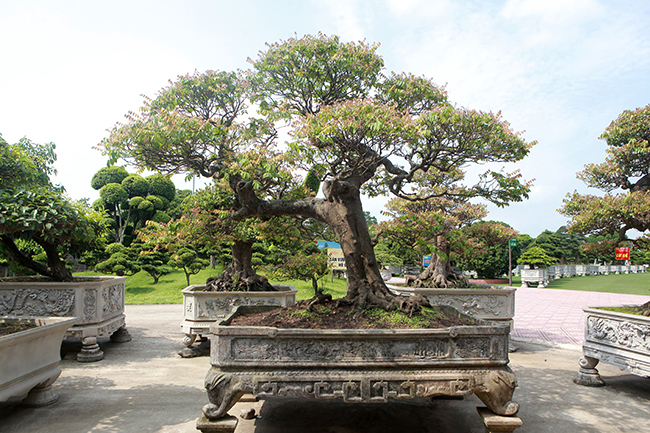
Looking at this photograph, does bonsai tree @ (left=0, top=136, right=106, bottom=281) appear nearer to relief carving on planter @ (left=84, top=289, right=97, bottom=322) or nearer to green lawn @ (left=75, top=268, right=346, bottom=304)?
relief carving on planter @ (left=84, top=289, right=97, bottom=322)

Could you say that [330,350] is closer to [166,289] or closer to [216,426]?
[216,426]

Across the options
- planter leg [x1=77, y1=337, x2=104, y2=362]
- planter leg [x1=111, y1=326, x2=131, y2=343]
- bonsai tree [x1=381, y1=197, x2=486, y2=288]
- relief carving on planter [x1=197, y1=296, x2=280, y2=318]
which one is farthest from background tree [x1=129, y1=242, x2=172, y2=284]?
bonsai tree [x1=381, y1=197, x2=486, y2=288]

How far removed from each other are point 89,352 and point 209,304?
1461mm

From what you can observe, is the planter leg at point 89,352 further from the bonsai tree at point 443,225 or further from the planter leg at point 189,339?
the bonsai tree at point 443,225

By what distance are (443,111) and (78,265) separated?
1548 centimetres

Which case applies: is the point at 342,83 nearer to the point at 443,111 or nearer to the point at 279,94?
the point at 279,94

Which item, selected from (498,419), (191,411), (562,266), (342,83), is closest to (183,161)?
(342,83)

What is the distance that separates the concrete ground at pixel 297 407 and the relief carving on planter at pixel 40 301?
629mm

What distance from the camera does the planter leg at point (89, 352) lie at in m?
Answer: 4.57

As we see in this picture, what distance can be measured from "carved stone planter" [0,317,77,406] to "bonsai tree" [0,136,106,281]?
3.96 ft

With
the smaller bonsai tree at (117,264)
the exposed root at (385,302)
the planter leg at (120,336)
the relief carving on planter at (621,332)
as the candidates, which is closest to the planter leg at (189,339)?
the planter leg at (120,336)

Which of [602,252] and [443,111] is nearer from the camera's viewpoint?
[443,111]

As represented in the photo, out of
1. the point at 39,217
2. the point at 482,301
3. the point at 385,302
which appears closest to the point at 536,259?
the point at 482,301

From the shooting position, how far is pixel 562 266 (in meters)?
22.7
